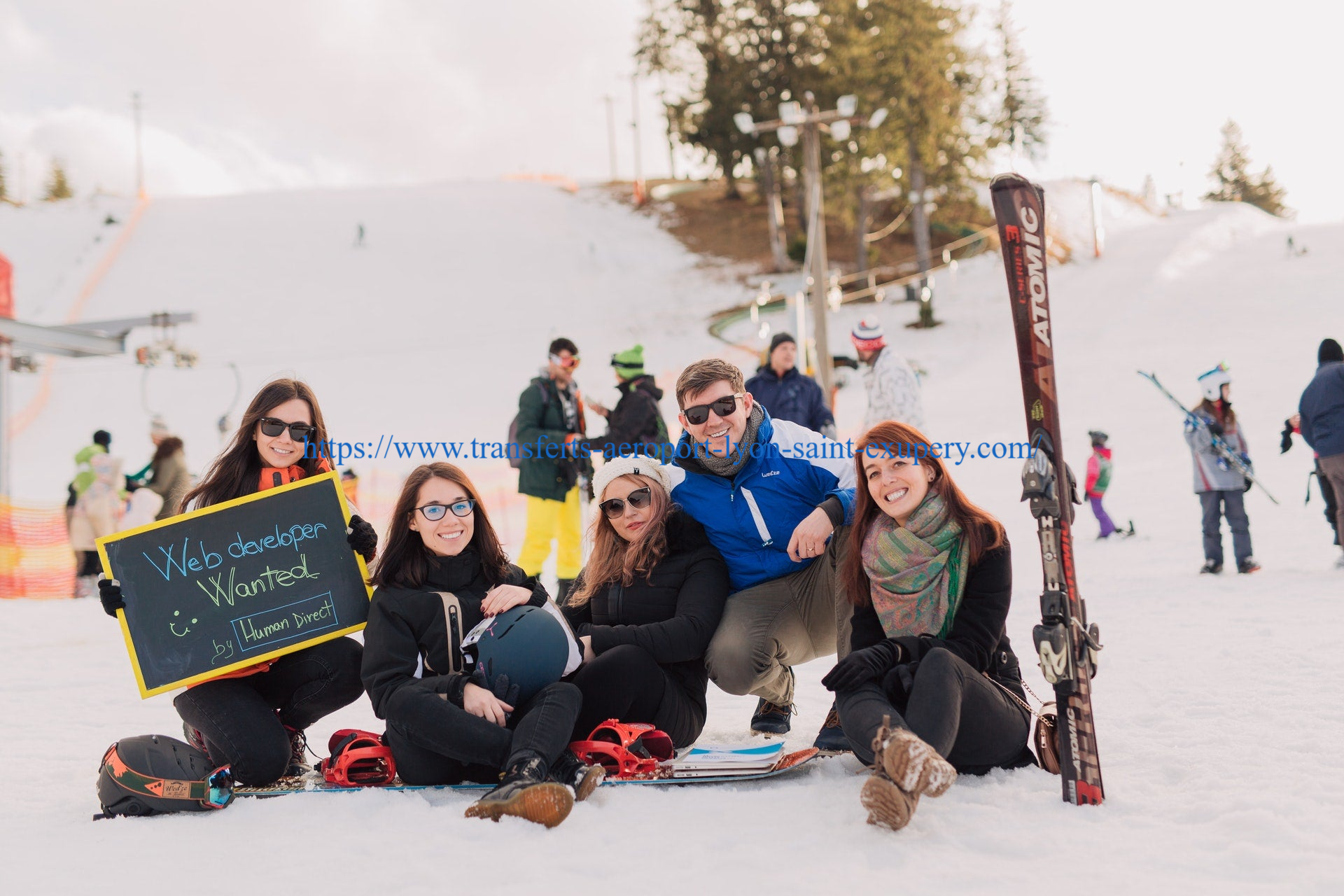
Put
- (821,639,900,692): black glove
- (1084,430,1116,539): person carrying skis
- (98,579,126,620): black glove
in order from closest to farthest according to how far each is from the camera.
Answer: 1. (821,639,900,692): black glove
2. (98,579,126,620): black glove
3. (1084,430,1116,539): person carrying skis

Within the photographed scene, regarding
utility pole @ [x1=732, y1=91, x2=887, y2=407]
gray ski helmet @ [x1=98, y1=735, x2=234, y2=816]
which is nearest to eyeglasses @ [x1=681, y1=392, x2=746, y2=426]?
gray ski helmet @ [x1=98, y1=735, x2=234, y2=816]

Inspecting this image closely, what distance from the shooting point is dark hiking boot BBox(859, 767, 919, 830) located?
2.58 m

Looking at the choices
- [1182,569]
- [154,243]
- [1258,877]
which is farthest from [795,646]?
[154,243]

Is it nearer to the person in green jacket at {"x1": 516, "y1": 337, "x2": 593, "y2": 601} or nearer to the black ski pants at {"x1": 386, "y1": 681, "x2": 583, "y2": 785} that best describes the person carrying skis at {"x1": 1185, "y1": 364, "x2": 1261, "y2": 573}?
the person in green jacket at {"x1": 516, "y1": 337, "x2": 593, "y2": 601}

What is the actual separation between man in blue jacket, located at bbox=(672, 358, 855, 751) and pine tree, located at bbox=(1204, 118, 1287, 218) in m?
73.5

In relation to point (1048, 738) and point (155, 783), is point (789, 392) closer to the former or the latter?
point (1048, 738)

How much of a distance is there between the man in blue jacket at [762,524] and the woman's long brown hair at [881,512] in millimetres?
287

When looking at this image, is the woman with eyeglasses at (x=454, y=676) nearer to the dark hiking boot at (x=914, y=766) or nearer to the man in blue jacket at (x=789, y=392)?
the dark hiking boot at (x=914, y=766)

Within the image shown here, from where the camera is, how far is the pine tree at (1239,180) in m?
65.8

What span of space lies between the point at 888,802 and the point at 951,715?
36 centimetres

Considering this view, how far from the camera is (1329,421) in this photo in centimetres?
717

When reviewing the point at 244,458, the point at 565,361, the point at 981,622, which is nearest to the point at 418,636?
the point at 244,458

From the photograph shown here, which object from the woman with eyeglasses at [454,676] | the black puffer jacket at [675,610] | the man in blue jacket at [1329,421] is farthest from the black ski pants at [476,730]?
the man in blue jacket at [1329,421]

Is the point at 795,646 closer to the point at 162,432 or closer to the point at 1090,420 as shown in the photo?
the point at 162,432
